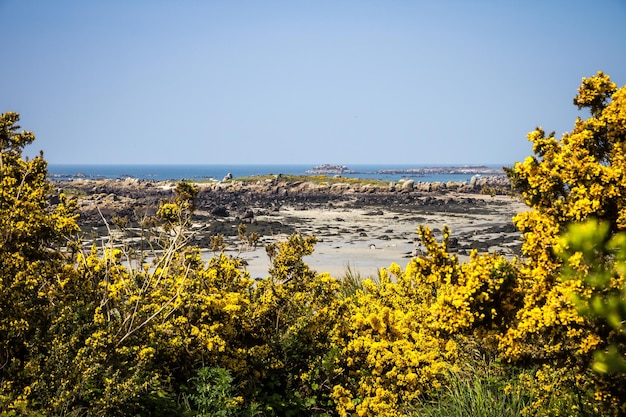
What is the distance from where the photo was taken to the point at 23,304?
183 inches

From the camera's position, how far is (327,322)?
22.7ft

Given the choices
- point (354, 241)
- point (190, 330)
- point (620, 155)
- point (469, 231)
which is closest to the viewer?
point (620, 155)

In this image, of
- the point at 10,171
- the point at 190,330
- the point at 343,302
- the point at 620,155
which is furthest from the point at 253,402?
the point at 620,155

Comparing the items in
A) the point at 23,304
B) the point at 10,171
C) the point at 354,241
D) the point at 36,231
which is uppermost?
the point at 10,171

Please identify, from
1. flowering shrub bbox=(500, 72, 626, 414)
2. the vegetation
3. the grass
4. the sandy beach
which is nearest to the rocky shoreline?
the sandy beach

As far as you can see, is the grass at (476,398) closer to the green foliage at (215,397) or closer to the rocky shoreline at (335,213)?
the green foliage at (215,397)

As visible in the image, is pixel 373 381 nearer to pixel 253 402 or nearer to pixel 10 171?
pixel 253 402

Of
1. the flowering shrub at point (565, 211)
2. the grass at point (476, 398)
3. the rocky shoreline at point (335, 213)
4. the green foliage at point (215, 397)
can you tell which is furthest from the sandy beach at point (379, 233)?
the flowering shrub at point (565, 211)

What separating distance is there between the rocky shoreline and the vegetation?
5472 millimetres

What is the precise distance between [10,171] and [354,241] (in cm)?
2463

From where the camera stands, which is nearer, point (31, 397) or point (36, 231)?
point (31, 397)

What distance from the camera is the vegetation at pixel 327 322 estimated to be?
3.68m

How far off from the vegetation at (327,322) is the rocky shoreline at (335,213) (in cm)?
547

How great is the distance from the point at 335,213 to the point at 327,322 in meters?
37.7
